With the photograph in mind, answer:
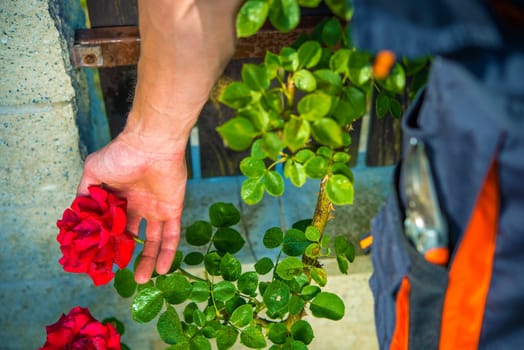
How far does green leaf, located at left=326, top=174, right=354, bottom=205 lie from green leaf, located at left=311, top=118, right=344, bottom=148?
0.12 meters

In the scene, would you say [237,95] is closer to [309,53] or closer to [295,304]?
[309,53]

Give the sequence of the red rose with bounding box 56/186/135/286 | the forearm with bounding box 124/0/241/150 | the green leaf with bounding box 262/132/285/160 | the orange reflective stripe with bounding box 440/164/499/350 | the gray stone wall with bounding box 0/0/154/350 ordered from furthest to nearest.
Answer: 1. the gray stone wall with bounding box 0/0/154/350
2. the red rose with bounding box 56/186/135/286
3. the forearm with bounding box 124/0/241/150
4. the green leaf with bounding box 262/132/285/160
5. the orange reflective stripe with bounding box 440/164/499/350

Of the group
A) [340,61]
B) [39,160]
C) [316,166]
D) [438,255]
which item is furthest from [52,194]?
[438,255]

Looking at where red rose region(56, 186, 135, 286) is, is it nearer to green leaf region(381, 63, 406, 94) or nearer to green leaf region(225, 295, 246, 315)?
green leaf region(225, 295, 246, 315)

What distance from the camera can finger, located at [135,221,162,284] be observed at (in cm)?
136

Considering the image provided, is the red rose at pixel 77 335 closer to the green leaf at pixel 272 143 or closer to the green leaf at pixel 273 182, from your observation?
the green leaf at pixel 273 182

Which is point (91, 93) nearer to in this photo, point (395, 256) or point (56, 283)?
point (56, 283)

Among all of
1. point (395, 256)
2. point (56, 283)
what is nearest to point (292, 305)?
point (395, 256)

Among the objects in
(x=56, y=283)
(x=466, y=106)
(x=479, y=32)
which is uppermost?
(x=479, y=32)

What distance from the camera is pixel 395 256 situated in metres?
0.98

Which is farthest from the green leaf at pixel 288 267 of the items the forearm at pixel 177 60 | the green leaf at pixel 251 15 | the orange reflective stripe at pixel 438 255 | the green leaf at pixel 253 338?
the green leaf at pixel 251 15

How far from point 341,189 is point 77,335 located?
71 centimetres

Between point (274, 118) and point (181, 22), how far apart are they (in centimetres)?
26

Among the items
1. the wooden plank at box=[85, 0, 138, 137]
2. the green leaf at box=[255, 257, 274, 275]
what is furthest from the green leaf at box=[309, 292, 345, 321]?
the wooden plank at box=[85, 0, 138, 137]
